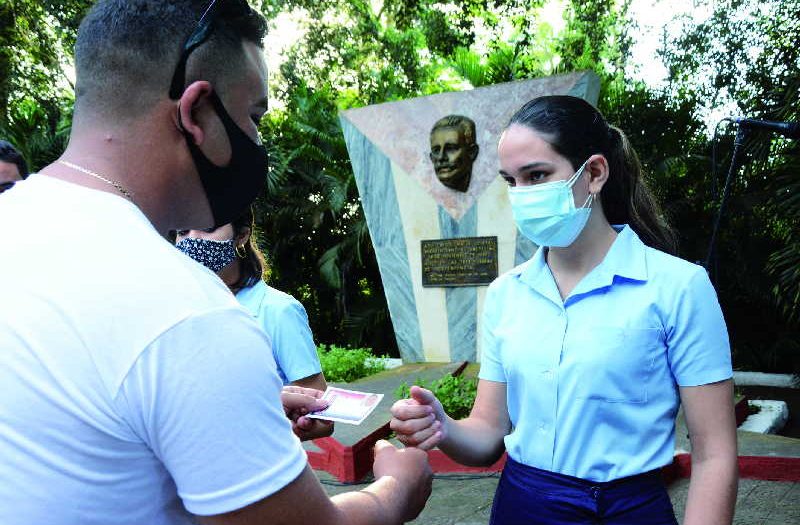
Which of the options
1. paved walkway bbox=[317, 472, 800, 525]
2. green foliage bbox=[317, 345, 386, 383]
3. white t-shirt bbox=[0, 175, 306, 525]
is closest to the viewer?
white t-shirt bbox=[0, 175, 306, 525]

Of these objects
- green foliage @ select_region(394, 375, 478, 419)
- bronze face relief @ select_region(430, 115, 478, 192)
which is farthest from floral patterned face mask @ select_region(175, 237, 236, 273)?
bronze face relief @ select_region(430, 115, 478, 192)

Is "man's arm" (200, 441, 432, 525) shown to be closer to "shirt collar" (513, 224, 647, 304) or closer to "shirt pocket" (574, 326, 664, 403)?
"shirt pocket" (574, 326, 664, 403)

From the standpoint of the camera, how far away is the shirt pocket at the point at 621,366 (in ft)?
5.88

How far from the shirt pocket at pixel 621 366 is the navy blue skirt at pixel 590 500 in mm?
215

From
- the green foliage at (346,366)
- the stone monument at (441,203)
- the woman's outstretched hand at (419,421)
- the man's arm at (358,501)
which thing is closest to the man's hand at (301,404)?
the woman's outstretched hand at (419,421)

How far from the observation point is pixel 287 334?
2629 millimetres

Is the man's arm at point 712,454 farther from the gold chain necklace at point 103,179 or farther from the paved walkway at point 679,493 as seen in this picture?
the paved walkway at point 679,493

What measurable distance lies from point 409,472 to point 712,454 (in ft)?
2.63

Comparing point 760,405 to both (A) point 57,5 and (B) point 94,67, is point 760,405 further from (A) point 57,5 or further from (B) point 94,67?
(A) point 57,5

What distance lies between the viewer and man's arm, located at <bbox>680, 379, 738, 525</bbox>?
1.69 metres

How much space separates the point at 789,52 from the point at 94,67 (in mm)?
11181

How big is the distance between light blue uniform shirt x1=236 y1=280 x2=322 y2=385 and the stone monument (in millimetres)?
4874

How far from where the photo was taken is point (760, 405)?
6.63 metres

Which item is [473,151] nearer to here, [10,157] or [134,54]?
[10,157]
